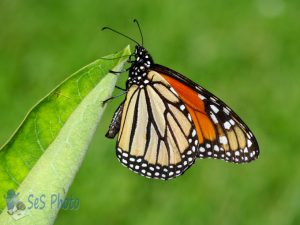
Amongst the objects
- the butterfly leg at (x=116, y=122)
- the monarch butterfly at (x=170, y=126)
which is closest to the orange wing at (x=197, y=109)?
the monarch butterfly at (x=170, y=126)

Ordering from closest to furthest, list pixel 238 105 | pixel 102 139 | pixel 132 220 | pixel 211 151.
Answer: pixel 211 151
pixel 132 220
pixel 102 139
pixel 238 105

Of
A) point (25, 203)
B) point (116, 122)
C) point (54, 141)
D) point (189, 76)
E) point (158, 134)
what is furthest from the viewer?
point (189, 76)

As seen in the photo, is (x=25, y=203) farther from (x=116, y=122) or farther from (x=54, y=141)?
(x=116, y=122)

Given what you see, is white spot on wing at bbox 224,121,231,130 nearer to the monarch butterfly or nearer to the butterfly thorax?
the monarch butterfly

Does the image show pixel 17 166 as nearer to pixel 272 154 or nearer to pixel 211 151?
pixel 211 151

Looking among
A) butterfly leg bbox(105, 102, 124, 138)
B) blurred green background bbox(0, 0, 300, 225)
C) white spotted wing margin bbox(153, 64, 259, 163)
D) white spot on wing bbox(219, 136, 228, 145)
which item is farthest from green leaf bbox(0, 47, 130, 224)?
blurred green background bbox(0, 0, 300, 225)

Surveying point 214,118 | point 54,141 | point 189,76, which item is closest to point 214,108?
point 214,118

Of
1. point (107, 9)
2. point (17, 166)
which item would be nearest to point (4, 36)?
point (107, 9)
